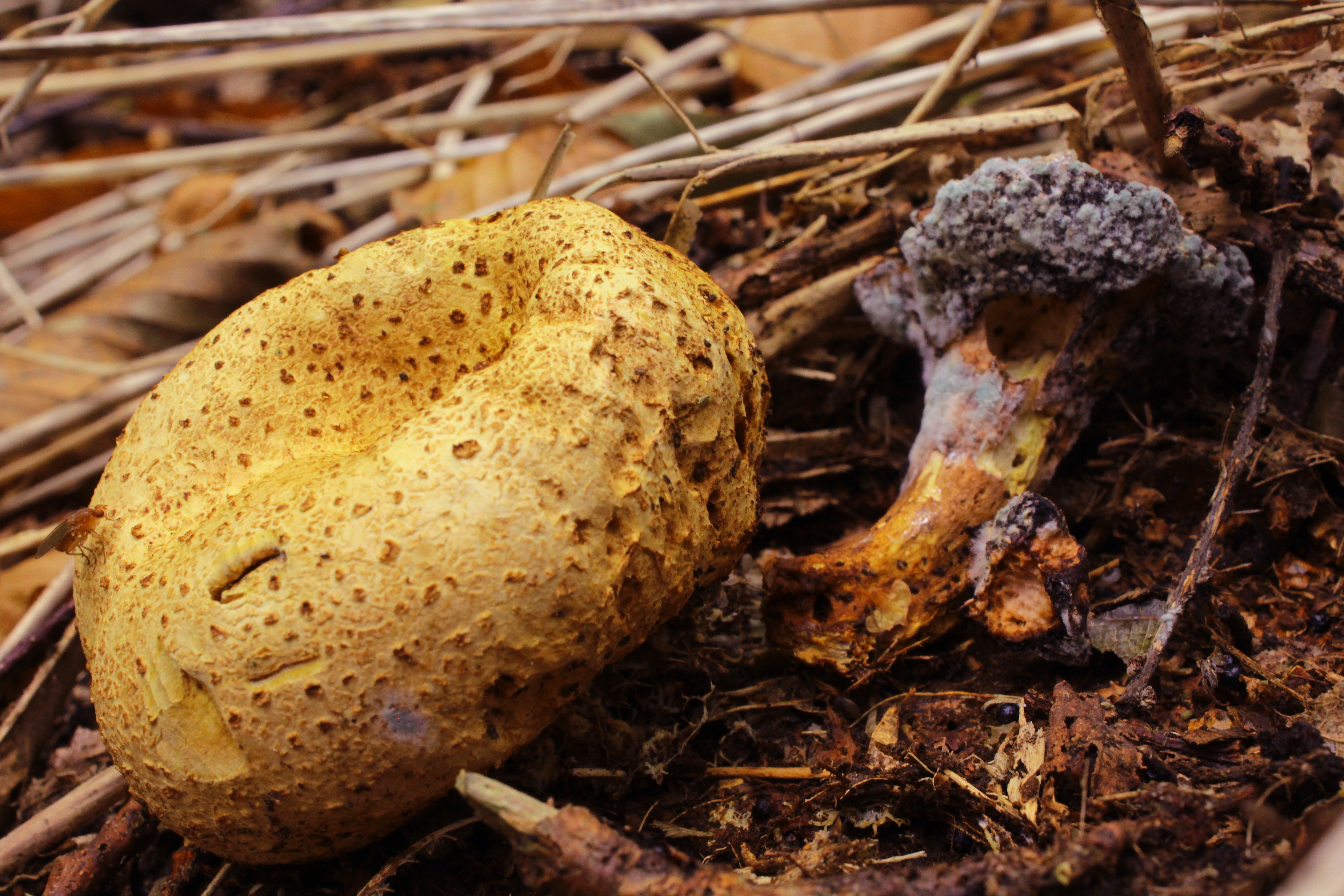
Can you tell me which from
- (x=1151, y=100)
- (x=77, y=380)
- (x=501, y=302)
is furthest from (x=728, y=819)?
(x=77, y=380)

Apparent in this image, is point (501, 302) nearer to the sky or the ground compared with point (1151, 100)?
nearer to the ground

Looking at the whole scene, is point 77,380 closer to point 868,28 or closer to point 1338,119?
point 868,28

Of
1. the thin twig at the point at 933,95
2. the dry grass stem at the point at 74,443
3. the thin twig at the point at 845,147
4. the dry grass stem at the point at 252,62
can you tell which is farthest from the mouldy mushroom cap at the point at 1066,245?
the dry grass stem at the point at 74,443

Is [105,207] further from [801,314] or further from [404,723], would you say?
[404,723]

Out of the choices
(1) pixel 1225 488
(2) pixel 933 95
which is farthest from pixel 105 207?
(1) pixel 1225 488

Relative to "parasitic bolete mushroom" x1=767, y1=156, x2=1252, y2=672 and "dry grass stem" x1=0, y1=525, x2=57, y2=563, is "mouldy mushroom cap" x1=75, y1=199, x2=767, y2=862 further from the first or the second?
"dry grass stem" x1=0, y1=525, x2=57, y2=563
